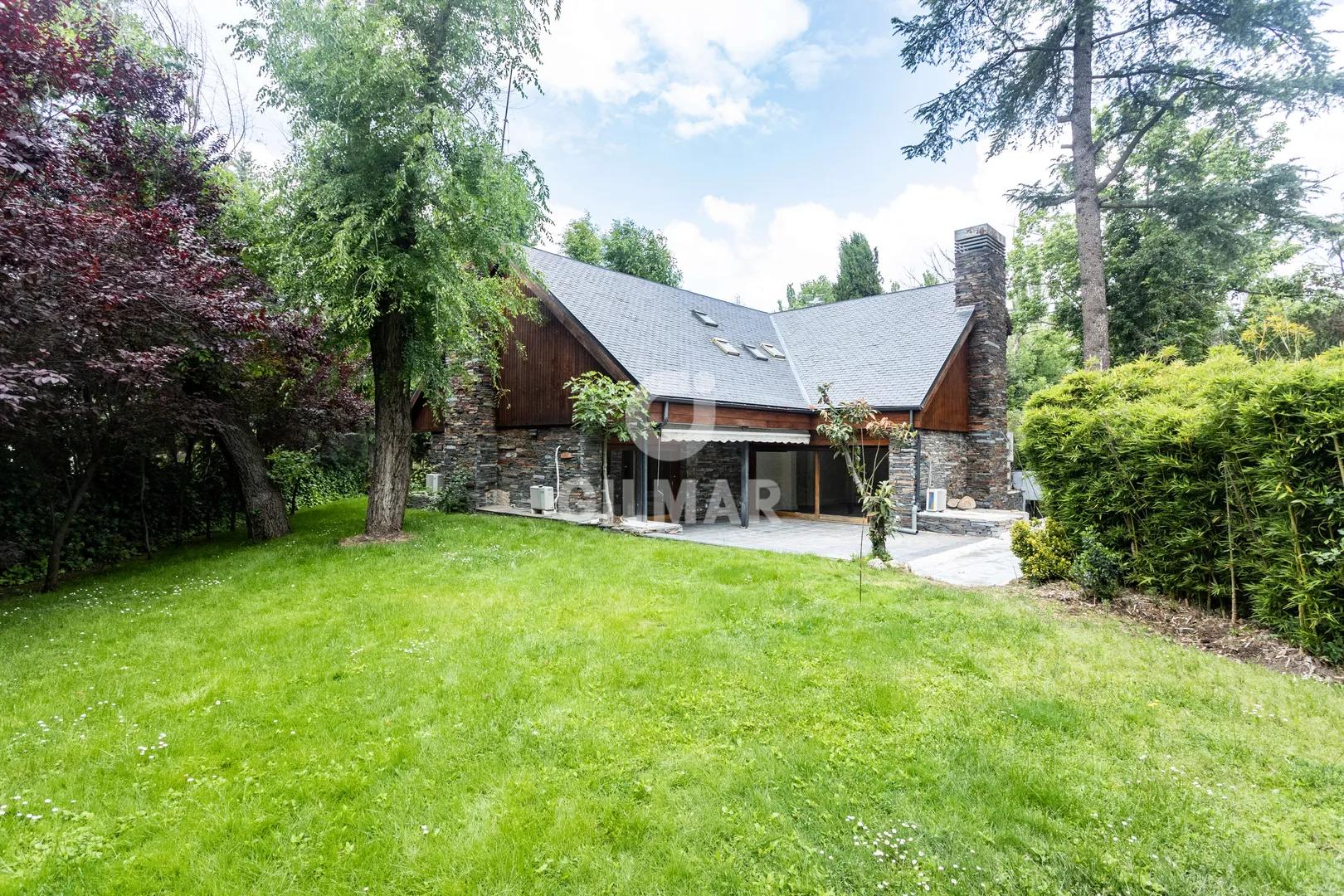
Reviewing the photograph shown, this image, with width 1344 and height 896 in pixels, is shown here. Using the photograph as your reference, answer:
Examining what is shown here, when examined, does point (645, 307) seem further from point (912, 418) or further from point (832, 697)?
point (832, 697)

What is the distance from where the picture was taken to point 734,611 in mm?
6270

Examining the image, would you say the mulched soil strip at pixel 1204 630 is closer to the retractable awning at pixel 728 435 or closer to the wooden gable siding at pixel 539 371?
the retractable awning at pixel 728 435

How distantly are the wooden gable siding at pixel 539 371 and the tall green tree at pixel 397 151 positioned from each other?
10.1 ft

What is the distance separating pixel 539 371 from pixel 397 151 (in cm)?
576

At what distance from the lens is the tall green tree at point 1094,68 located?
34.7 ft

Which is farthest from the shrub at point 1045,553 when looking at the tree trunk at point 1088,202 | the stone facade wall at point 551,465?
the stone facade wall at point 551,465

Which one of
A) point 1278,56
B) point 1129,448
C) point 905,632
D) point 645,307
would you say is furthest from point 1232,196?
point 905,632

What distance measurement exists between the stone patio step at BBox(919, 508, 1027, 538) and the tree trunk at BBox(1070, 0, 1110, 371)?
3852 millimetres

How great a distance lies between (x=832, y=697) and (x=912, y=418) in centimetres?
1048

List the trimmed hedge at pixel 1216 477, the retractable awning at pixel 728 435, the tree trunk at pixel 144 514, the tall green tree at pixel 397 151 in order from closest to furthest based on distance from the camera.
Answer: the trimmed hedge at pixel 1216 477 < the tall green tree at pixel 397 151 < the tree trunk at pixel 144 514 < the retractable awning at pixel 728 435

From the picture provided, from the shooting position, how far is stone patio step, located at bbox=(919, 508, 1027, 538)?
40.6 feet

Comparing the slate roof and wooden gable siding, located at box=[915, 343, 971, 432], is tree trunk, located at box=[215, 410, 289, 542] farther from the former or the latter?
wooden gable siding, located at box=[915, 343, 971, 432]

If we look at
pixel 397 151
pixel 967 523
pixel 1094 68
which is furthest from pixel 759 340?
pixel 397 151

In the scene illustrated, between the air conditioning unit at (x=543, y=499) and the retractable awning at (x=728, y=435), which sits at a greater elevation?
the retractable awning at (x=728, y=435)
